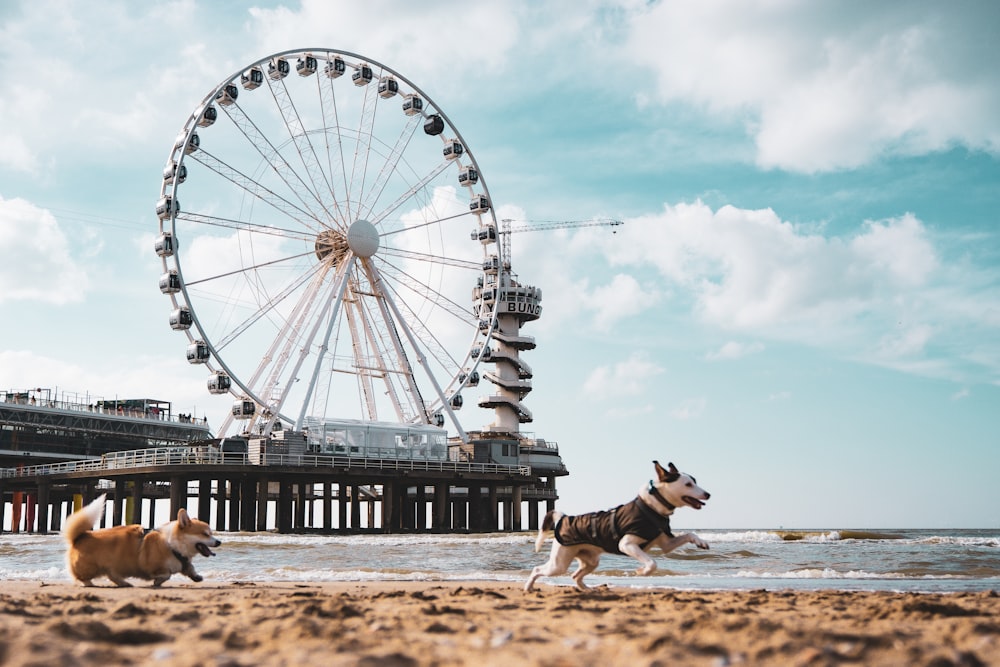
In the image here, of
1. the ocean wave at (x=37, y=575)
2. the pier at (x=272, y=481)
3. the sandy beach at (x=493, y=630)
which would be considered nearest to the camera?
the sandy beach at (x=493, y=630)

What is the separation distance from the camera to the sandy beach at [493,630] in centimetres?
480

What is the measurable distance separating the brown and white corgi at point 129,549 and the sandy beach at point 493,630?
1.10 metres

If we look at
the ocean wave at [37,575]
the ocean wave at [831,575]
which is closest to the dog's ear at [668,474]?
the ocean wave at [831,575]

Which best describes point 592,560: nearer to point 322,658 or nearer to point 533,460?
point 322,658

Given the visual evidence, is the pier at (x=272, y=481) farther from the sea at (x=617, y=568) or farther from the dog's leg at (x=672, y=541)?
the dog's leg at (x=672, y=541)

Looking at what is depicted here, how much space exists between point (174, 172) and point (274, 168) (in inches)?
154

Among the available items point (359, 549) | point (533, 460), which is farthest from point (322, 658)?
point (533, 460)

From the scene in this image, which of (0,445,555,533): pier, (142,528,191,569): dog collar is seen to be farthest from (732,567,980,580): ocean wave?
(0,445,555,533): pier

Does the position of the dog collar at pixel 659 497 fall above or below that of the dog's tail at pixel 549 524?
above

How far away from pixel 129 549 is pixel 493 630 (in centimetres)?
564

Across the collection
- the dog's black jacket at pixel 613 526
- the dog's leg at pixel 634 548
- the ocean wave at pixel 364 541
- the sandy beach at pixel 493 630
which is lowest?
the ocean wave at pixel 364 541

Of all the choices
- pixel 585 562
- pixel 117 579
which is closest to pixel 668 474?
pixel 585 562

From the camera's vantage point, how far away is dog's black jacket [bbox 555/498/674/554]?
9.19m

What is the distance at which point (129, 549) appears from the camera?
10.2 metres
